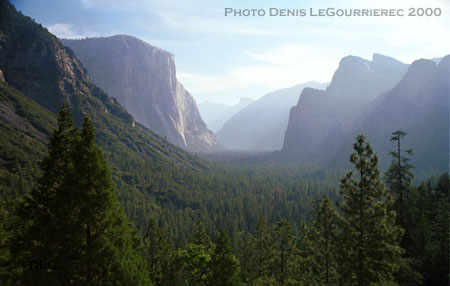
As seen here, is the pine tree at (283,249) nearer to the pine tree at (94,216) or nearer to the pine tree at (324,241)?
the pine tree at (324,241)

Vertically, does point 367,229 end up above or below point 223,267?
above

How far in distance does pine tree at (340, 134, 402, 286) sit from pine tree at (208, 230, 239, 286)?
12.3 meters

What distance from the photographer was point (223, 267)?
28.4 meters

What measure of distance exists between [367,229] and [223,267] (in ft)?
49.5

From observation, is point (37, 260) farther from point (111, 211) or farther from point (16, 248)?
point (111, 211)

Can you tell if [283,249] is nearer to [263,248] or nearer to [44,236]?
[263,248]

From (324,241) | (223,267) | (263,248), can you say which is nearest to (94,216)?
(223,267)

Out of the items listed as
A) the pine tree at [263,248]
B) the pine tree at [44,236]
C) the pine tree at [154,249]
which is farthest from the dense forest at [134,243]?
the pine tree at [154,249]

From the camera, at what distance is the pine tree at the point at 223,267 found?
Result: 92.4ft

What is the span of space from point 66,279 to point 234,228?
77.4 metres

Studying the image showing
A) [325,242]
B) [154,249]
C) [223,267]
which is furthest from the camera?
[154,249]

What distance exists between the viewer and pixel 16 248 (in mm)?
14047

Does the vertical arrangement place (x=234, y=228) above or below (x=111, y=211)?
below

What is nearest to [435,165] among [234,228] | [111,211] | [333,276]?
[234,228]
